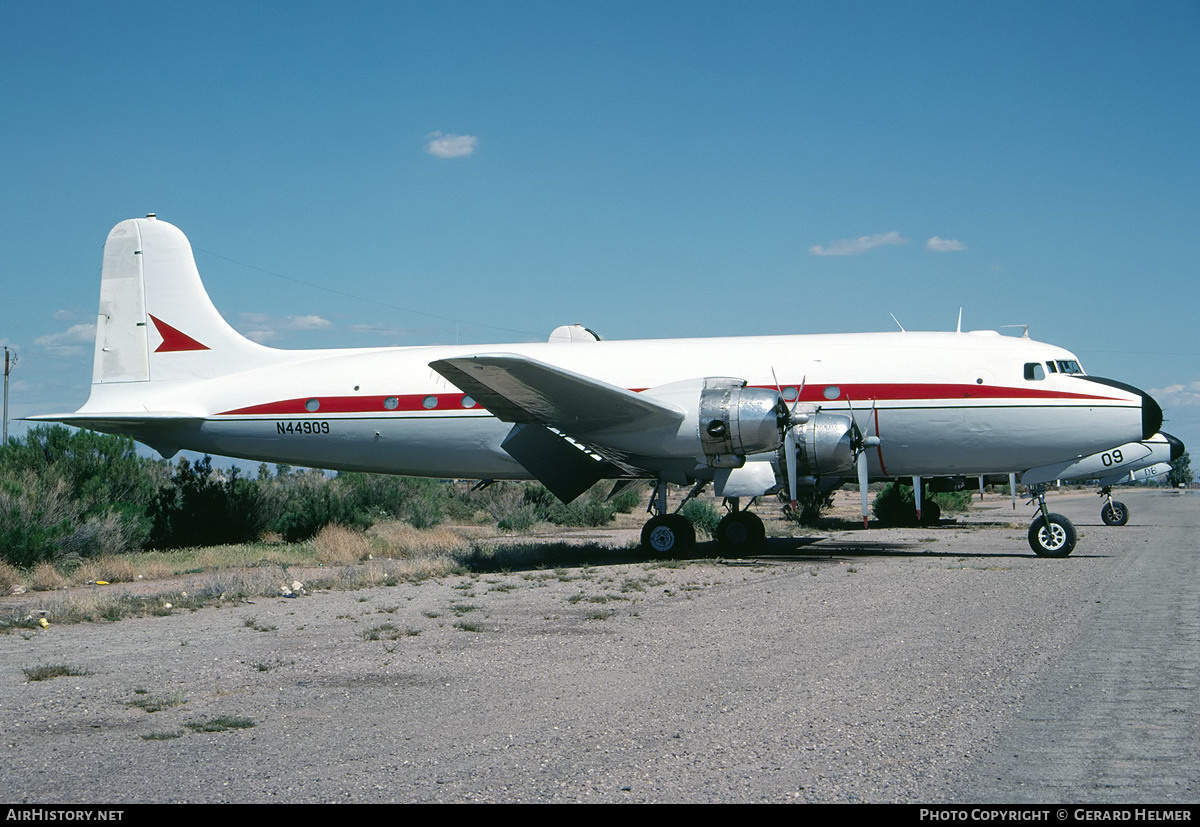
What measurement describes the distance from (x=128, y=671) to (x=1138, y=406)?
14.7 m

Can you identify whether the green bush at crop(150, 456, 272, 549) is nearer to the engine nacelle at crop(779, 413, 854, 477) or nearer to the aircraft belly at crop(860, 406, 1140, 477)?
the engine nacelle at crop(779, 413, 854, 477)

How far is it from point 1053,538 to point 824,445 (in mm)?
4073

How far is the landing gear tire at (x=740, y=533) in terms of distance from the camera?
16.6 metres

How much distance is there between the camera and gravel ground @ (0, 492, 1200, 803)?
4281mm

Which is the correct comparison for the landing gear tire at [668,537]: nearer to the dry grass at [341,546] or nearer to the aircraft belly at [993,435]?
the aircraft belly at [993,435]

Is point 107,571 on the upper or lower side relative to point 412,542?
lower

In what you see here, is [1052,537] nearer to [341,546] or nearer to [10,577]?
[341,546]

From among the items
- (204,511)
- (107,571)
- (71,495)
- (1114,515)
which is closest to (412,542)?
(204,511)

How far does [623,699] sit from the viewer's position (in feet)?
19.7

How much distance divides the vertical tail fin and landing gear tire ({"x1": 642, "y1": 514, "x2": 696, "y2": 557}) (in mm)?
9013

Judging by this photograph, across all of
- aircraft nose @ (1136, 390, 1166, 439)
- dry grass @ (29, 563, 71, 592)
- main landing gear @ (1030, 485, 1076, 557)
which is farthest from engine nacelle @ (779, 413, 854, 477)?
dry grass @ (29, 563, 71, 592)

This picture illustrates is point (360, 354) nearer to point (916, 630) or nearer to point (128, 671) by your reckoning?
point (128, 671)

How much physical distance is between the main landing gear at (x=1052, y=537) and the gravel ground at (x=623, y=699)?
384 cm

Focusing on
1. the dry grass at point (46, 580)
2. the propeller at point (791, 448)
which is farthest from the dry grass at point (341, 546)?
the propeller at point (791, 448)
